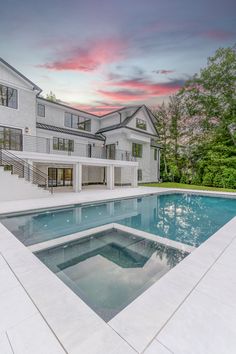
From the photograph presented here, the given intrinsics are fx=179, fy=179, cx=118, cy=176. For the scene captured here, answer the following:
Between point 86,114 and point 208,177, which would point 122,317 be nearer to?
point 86,114

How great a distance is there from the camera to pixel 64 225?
6.83 meters

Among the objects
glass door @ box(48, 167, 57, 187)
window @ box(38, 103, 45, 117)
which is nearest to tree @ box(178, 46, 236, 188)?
glass door @ box(48, 167, 57, 187)

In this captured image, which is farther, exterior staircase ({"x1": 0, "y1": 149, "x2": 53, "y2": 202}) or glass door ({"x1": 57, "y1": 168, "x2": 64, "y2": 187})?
glass door ({"x1": 57, "y1": 168, "x2": 64, "y2": 187})

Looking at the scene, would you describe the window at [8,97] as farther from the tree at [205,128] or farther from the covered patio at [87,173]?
the tree at [205,128]

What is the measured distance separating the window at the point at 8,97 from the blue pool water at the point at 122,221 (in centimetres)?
903

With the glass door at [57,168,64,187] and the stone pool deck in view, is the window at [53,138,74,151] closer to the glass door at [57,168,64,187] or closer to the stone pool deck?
the glass door at [57,168,64,187]

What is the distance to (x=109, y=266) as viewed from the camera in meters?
4.11

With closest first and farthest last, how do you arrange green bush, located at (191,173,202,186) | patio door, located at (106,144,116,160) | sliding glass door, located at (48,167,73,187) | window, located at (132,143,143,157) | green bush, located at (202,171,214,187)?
sliding glass door, located at (48,167,73,187), patio door, located at (106,144,116,160), window, located at (132,143,143,157), green bush, located at (202,171,214,187), green bush, located at (191,173,202,186)

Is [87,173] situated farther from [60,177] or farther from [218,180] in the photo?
[218,180]

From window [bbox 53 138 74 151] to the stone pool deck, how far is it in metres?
13.6

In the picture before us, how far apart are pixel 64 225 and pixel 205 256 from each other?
16.2ft

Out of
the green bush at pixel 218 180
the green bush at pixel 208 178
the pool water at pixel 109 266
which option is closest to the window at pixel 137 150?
the green bush at pixel 208 178

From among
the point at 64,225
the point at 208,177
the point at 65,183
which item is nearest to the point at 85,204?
the point at 64,225

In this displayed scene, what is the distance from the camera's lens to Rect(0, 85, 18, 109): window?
12.3 m
